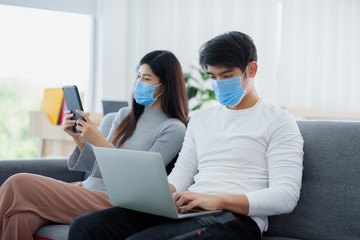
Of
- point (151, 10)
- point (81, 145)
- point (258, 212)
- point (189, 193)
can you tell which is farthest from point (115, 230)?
point (151, 10)

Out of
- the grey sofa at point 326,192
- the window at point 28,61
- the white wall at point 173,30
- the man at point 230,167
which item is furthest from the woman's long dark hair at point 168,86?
the window at point 28,61

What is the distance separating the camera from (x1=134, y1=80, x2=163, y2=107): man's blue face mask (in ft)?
6.02

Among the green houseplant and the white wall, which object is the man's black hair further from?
the white wall

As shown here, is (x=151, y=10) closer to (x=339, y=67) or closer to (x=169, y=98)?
(x=339, y=67)

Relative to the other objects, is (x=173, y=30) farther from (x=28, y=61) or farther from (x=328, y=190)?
(x=328, y=190)

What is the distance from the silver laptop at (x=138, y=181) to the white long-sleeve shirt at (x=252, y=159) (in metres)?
0.19

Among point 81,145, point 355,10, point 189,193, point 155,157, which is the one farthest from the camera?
point 355,10

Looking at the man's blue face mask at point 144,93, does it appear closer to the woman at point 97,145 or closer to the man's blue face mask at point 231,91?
the woman at point 97,145

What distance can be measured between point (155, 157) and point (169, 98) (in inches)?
31.6

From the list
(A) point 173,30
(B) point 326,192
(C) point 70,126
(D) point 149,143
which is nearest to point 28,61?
(A) point 173,30

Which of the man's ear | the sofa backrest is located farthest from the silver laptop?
the man's ear

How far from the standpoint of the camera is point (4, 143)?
414 centimetres

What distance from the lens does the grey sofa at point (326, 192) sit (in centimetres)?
135

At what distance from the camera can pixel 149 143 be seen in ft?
5.82
